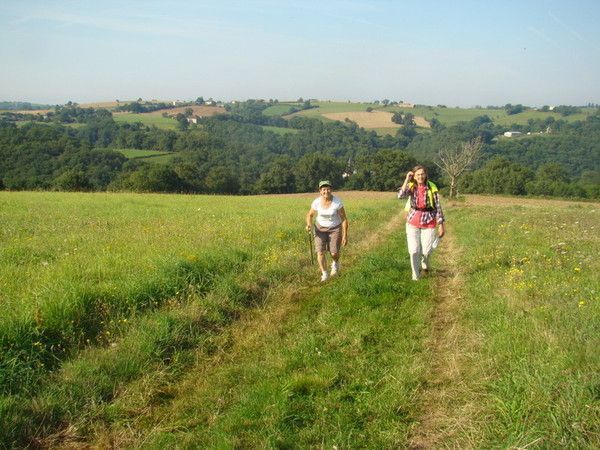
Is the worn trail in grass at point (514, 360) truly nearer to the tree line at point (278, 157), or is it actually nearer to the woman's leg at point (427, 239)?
the woman's leg at point (427, 239)

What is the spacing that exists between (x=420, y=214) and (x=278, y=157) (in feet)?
249

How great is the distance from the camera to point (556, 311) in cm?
549

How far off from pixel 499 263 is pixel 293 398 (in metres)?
6.55

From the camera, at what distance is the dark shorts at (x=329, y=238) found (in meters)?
8.61

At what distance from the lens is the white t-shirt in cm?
852

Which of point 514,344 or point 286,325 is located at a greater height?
point 514,344

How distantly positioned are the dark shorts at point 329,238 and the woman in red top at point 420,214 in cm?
133

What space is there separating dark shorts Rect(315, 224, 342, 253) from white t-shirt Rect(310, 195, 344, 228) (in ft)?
0.34

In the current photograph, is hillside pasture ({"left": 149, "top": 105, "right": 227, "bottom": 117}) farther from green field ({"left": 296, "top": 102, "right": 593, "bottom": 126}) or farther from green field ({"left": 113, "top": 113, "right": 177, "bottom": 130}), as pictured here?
green field ({"left": 296, "top": 102, "right": 593, "bottom": 126})

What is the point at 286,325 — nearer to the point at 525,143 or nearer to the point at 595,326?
the point at 595,326

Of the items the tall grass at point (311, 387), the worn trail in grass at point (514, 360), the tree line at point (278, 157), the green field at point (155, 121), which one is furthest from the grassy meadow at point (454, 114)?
the tall grass at point (311, 387)

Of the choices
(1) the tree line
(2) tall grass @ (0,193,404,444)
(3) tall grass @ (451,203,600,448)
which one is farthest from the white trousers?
(1) the tree line

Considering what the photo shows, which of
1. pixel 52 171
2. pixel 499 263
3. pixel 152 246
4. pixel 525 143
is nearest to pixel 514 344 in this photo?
pixel 499 263

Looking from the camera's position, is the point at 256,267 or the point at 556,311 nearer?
the point at 556,311
